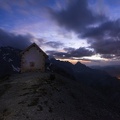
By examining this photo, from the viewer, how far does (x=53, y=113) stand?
35219 mm

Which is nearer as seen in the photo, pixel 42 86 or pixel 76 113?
pixel 76 113

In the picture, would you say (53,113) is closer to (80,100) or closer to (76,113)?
(76,113)

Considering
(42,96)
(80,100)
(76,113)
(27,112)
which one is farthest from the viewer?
(80,100)

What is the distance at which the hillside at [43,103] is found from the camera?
34.5m

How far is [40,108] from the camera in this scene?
36469mm

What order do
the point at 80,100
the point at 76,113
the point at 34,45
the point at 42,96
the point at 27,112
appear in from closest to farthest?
the point at 27,112 → the point at 76,113 → the point at 42,96 → the point at 80,100 → the point at 34,45

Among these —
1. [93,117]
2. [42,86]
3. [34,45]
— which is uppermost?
[34,45]

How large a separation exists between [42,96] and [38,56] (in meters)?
30.9

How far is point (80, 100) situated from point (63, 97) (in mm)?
4898

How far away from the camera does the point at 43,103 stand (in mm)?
38656

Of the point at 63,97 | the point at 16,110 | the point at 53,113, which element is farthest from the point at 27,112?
the point at 63,97

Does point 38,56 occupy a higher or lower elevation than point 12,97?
higher

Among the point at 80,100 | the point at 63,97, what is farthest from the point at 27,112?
the point at 80,100

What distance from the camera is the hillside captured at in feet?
113
